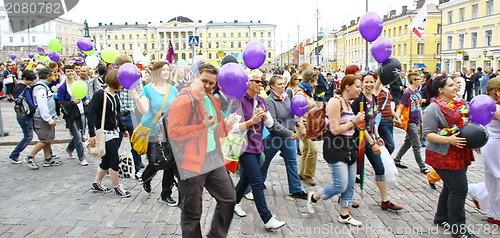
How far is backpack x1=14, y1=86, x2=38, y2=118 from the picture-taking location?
21.5 feet

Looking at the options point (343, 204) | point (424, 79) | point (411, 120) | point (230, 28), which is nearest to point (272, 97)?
point (343, 204)

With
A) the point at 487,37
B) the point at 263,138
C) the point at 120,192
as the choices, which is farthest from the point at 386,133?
the point at 487,37

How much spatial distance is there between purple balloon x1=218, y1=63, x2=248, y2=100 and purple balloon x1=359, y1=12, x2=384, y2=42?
2.56 m

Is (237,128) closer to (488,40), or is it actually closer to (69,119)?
(69,119)

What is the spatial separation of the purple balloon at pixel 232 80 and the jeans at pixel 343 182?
156 cm

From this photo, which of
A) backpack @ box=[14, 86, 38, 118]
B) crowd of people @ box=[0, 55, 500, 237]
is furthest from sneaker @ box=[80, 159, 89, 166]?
crowd of people @ box=[0, 55, 500, 237]

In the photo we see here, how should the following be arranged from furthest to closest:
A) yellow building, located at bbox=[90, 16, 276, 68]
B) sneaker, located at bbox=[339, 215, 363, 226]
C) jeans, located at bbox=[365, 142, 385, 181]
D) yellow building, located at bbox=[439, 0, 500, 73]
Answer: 1. yellow building, located at bbox=[90, 16, 276, 68]
2. yellow building, located at bbox=[439, 0, 500, 73]
3. jeans, located at bbox=[365, 142, 385, 181]
4. sneaker, located at bbox=[339, 215, 363, 226]

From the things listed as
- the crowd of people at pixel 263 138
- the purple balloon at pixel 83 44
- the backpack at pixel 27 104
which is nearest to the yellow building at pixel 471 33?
the purple balloon at pixel 83 44

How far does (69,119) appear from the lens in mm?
6914

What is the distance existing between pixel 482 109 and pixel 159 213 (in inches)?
148

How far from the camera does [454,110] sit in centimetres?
400

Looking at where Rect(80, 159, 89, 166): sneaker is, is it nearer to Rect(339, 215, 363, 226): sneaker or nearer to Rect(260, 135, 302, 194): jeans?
Rect(260, 135, 302, 194): jeans

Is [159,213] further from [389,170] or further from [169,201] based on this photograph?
[389,170]

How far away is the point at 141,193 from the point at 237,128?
89.5 inches
